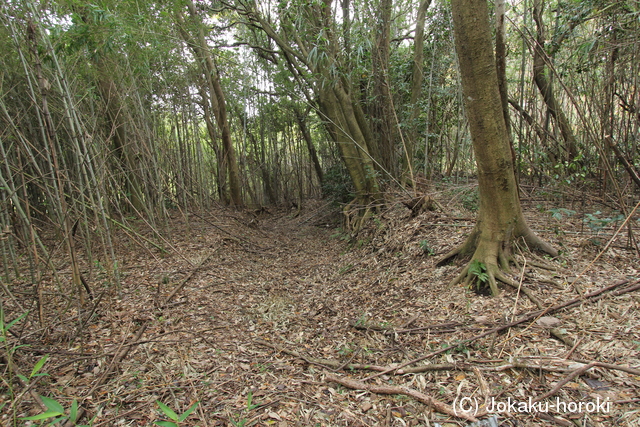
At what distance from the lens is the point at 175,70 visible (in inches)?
216

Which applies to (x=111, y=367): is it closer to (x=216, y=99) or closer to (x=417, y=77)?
(x=417, y=77)

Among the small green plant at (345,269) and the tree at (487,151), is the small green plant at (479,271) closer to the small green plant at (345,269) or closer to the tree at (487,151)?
the tree at (487,151)

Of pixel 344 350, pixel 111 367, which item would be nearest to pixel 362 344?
pixel 344 350

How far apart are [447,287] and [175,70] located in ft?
17.4

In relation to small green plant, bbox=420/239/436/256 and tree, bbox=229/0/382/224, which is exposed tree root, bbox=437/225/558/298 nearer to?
small green plant, bbox=420/239/436/256

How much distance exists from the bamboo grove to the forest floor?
20.8 inches

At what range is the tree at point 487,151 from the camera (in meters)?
2.40

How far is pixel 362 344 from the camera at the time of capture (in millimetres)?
2346

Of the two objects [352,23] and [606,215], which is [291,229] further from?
[606,215]

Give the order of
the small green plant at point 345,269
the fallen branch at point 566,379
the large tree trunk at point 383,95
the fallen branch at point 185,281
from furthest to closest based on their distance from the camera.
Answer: the large tree trunk at point 383,95 → the small green plant at point 345,269 → the fallen branch at point 185,281 → the fallen branch at point 566,379

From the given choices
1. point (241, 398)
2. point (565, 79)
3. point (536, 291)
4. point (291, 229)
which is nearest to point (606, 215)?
point (536, 291)

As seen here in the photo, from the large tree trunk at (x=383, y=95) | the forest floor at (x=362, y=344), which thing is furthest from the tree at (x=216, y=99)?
the forest floor at (x=362, y=344)

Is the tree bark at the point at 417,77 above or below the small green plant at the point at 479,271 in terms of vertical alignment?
above

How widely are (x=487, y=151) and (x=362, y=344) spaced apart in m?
1.69
